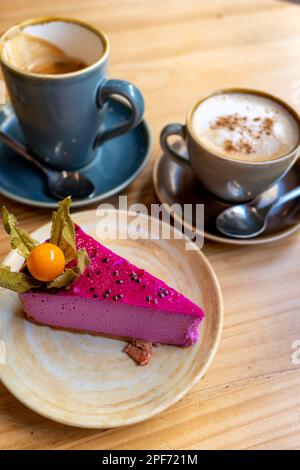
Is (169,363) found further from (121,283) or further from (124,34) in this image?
(124,34)

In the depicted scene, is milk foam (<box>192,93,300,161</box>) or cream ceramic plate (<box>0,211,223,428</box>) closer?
cream ceramic plate (<box>0,211,223,428</box>)

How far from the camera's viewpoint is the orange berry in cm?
72

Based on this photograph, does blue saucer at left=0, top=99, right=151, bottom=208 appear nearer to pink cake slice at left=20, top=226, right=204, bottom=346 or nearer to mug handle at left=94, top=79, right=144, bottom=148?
mug handle at left=94, top=79, right=144, bottom=148

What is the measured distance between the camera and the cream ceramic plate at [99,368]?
676 millimetres

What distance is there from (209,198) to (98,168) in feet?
0.89

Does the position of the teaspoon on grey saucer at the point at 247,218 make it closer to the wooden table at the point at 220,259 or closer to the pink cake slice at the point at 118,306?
the wooden table at the point at 220,259

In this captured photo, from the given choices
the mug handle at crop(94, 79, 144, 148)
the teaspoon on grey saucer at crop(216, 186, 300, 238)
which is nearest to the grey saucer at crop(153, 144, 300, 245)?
the teaspoon on grey saucer at crop(216, 186, 300, 238)

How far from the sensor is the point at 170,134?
0.97m

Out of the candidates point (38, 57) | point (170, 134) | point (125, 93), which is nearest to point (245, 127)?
point (170, 134)

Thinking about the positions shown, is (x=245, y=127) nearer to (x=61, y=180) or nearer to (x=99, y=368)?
(x=61, y=180)

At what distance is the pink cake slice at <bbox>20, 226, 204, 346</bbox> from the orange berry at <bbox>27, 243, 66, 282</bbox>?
0.15 ft

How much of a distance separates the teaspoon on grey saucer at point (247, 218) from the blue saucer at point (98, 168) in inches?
8.6
